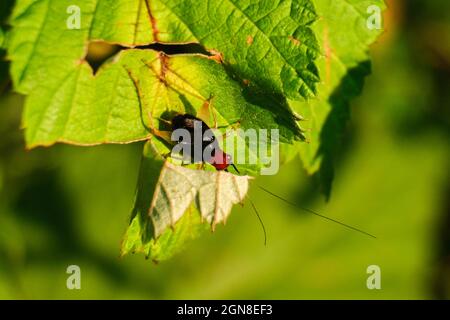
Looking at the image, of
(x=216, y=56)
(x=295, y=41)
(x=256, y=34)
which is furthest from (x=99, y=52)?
(x=295, y=41)

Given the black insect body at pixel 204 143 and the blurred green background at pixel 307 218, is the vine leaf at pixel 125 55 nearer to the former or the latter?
the black insect body at pixel 204 143

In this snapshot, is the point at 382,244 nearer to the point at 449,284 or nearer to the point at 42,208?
the point at 449,284

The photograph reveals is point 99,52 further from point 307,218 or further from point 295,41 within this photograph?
point 307,218

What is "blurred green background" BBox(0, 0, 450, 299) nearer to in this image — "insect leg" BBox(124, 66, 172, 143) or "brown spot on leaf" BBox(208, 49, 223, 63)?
"insect leg" BBox(124, 66, 172, 143)

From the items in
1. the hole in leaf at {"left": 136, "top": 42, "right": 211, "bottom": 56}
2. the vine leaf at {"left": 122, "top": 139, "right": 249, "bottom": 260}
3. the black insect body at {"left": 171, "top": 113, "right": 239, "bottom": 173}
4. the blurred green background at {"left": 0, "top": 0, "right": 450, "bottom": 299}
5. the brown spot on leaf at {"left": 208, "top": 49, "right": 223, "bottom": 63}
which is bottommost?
the blurred green background at {"left": 0, "top": 0, "right": 450, "bottom": 299}

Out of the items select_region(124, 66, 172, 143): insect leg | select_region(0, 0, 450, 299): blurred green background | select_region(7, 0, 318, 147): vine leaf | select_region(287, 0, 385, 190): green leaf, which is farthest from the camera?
select_region(0, 0, 450, 299): blurred green background

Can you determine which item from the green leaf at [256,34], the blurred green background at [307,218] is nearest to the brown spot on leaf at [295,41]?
the green leaf at [256,34]

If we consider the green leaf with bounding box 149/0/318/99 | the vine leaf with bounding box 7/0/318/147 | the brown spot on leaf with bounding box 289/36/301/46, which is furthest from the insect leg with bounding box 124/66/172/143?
the brown spot on leaf with bounding box 289/36/301/46

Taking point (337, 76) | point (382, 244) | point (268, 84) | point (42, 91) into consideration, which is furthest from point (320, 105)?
point (382, 244)
